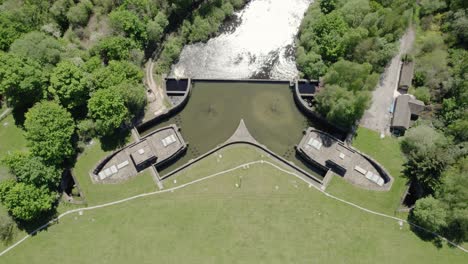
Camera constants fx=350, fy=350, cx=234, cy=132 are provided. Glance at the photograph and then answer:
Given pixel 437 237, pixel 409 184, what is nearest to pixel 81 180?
pixel 409 184

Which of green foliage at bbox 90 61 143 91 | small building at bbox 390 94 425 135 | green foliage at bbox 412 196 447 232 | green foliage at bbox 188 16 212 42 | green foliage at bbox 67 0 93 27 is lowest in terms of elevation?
green foliage at bbox 412 196 447 232

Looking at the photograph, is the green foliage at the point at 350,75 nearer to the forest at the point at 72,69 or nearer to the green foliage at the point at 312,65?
the green foliage at the point at 312,65

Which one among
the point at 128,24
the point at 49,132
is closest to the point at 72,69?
the point at 49,132

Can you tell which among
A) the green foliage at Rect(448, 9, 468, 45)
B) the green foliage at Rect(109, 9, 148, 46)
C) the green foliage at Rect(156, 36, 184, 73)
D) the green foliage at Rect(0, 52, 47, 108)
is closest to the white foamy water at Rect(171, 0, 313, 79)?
the green foliage at Rect(156, 36, 184, 73)

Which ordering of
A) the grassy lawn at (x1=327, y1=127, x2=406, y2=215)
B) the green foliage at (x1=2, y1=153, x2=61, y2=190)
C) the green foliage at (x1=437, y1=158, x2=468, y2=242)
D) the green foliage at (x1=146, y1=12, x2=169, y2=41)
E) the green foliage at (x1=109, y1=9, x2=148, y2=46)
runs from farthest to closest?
the green foliage at (x1=146, y1=12, x2=169, y2=41) → the green foliage at (x1=109, y1=9, x2=148, y2=46) → the grassy lawn at (x1=327, y1=127, x2=406, y2=215) → the green foliage at (x1=2, y1=153, x2=61, y2=190) → the green foliage at (x1=437, y1=158, x2=468, y2=242)

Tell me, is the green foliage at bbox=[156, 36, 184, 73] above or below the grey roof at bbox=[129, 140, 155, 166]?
above

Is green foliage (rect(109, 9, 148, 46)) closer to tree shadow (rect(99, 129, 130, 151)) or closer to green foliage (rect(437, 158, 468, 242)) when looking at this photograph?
tree shadow (rect(99, 129, 130, 151))

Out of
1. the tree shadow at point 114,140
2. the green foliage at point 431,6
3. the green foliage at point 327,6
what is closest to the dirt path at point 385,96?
the green foliage at point 431,6
